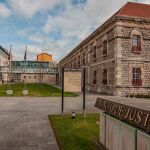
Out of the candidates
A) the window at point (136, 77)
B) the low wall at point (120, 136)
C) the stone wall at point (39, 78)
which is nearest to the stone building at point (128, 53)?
the window at point (136, 77)

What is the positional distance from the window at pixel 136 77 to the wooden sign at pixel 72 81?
47.8 ft

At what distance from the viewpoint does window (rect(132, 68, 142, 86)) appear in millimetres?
26673

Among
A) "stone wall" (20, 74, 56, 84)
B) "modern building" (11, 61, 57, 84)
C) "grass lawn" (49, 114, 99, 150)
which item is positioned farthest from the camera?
"stone wall" (20, 74, 56, 84)

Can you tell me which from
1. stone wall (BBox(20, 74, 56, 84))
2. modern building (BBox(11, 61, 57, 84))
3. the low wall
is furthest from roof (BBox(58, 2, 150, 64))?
stone wall (BBox(20, 74, 56, 84))

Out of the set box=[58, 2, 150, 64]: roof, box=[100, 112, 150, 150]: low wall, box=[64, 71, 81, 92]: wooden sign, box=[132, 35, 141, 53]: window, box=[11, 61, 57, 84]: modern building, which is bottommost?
box=[100, 112, 150, 150]: low wall

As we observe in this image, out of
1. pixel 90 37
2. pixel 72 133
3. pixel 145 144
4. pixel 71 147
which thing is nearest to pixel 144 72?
pixel 90 37

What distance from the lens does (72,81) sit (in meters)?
13.2

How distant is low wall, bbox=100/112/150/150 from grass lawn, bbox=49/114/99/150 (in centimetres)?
64

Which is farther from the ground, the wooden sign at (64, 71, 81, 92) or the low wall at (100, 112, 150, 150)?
the wooden sign at (64, 71, 81, 92)

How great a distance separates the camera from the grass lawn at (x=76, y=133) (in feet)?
25.5

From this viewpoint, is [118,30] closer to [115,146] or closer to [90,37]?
[90,37]

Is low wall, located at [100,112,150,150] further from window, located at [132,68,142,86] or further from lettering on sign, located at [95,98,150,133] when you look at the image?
window, located at [132,68,142,86]

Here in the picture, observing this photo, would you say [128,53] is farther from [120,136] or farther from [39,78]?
[39,78]

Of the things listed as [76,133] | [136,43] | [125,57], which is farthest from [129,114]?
[136,43]
